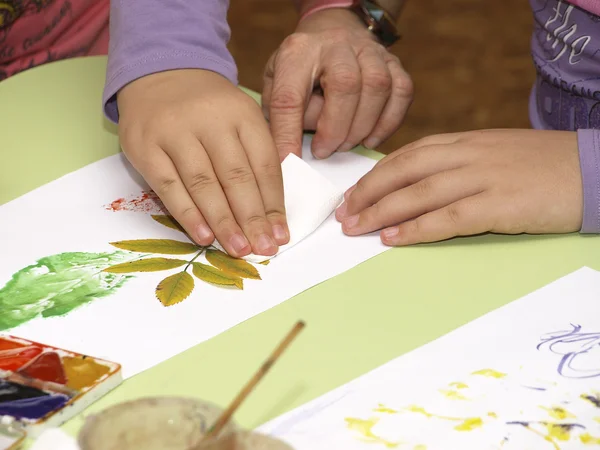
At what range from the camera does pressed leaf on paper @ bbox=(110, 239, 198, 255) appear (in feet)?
2.16

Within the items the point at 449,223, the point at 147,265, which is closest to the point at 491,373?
the point at 449,223

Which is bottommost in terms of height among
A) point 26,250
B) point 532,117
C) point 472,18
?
point 472,18

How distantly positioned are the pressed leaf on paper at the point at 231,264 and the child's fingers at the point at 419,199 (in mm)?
94

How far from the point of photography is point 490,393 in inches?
19.1

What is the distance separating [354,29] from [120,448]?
25.5 inches

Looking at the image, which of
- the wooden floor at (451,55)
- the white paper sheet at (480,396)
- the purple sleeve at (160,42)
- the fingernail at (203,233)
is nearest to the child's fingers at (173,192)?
the fingernail at (203,233)

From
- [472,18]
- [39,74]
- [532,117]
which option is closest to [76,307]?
[39,74]

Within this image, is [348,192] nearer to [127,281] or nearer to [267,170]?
[267,170]

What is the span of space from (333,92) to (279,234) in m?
0.21

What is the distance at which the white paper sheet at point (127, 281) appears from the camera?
0.55 meters

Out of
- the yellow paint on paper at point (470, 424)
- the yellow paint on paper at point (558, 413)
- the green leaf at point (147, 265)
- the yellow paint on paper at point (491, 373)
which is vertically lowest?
the yellow paint on paper at point (558, 413)

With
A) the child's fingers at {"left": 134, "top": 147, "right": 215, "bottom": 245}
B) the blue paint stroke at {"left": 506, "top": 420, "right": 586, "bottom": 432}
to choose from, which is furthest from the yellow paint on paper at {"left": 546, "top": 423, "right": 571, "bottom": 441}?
the child's fingers at {"left": 134, "top": 147, "right": 215, "bottom": 245}

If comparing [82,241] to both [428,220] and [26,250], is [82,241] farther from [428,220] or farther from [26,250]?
[428,220]

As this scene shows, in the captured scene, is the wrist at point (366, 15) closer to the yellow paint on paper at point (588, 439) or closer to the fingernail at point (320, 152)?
the fingernail at point (320, 152)
